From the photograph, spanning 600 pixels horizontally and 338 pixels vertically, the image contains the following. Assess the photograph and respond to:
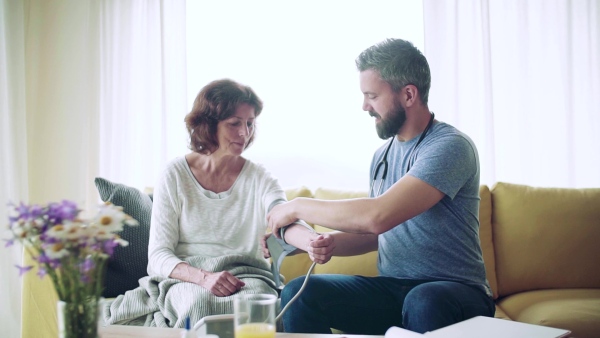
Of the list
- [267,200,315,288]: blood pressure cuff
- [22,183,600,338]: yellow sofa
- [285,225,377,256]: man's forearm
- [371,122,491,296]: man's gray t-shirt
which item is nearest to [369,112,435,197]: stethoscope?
[371,122,491,296]: man's gray t-shirt

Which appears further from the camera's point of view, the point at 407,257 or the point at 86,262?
the point at 407,257

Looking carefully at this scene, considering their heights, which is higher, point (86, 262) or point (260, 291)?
point (86, 262)

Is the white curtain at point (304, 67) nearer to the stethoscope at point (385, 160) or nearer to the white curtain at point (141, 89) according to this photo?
the white curtain at point (141, 89)

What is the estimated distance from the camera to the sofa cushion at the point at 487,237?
102 inches

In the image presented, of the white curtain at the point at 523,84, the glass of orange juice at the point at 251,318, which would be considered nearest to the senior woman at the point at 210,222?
the glass of orange juice at the point at 251,318

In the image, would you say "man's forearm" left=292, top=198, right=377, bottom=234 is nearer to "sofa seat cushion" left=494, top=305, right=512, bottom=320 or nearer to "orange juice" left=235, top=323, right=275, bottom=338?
"orange juice" left=235, top=323, right=275, bottom=338

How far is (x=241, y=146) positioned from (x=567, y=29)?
2152 millimetres

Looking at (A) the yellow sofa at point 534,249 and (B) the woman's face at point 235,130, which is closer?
(B) the woman's face at point 235,130

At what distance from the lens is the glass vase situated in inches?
41.5

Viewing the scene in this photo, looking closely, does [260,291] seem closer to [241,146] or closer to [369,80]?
[241,146]

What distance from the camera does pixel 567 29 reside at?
3.32 meters

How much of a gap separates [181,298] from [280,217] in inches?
16.7

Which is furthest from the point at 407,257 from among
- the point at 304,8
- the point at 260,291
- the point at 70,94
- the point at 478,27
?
the point at 70,94

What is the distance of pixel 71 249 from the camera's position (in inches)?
40.8
